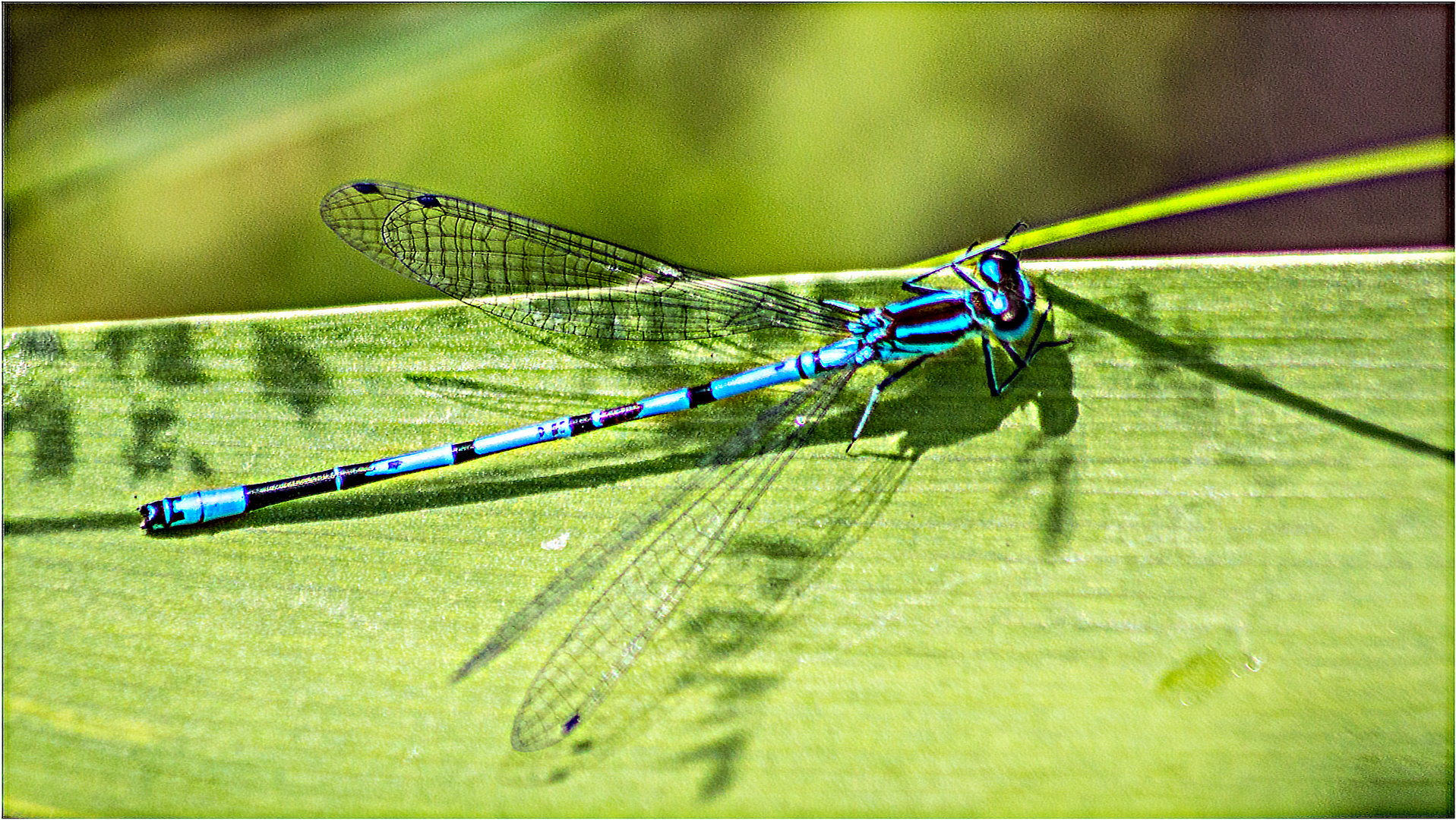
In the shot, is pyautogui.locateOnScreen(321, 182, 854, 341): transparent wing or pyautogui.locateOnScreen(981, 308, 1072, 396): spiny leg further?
pyautogui.locateOnScreen(321, 182, 854, 341): transparent wing

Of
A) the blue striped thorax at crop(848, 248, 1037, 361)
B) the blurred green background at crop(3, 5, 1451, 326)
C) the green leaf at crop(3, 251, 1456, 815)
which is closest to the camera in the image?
the green leaf at crop(3, 251, 1456, 815)

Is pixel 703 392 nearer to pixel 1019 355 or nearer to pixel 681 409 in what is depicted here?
pixel 681 409

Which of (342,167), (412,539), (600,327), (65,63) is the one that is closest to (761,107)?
(600,327)

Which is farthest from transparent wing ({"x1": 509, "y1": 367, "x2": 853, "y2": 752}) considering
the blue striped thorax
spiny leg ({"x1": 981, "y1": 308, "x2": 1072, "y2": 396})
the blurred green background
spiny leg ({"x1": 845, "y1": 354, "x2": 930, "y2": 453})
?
the blurred green background

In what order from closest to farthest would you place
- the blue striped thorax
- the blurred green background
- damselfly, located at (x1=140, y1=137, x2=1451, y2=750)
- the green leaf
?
the green leaf
damselfly, located at (x1=140, y1=137, x2=1451, y2=750)
the blue striped thorax
the blurred green background

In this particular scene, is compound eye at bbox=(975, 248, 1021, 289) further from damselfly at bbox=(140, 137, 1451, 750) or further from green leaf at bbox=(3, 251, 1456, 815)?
green leaf at bbox=(3, 251, 1456, 815)

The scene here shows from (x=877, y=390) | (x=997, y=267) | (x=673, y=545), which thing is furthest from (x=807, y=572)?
(x=997, y=267)
